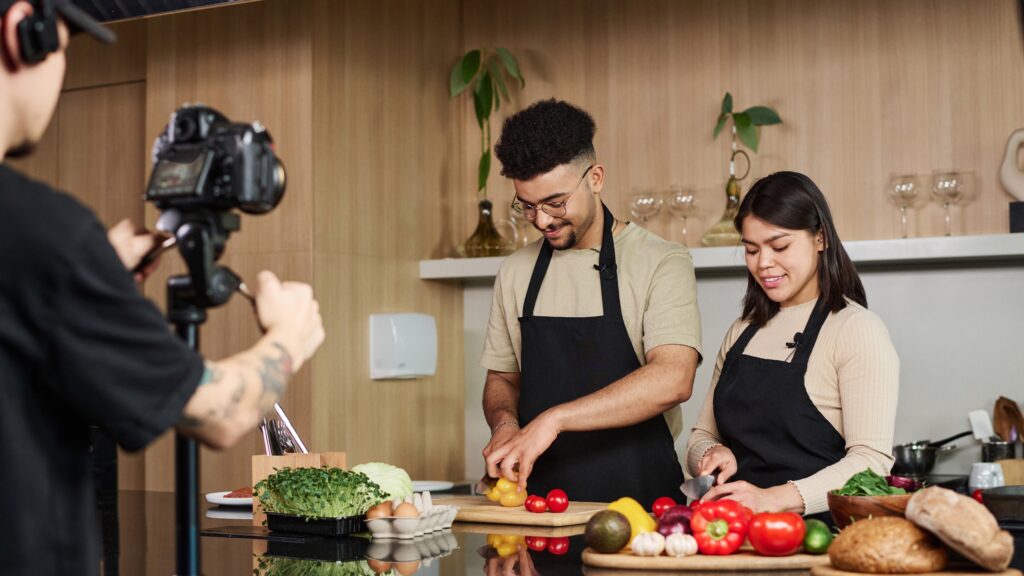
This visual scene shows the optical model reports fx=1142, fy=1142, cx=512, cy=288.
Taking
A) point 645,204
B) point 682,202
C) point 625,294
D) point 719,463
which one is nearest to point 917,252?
point 682,202

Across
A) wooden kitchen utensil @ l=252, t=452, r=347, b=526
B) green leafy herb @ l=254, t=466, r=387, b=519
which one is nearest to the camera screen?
green leafy herb @ l=254, t=466, r=387, b=519

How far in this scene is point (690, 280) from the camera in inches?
106

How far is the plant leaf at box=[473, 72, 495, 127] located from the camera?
3980mm

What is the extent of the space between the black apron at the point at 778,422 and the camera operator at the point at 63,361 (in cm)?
141

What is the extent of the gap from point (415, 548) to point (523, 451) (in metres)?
0.49

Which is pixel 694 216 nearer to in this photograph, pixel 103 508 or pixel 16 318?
pixel 103 508

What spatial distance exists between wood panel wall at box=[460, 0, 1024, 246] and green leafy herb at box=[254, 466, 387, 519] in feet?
6.97

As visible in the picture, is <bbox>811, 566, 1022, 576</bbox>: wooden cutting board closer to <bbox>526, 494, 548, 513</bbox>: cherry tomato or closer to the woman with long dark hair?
the woman with long dark hair

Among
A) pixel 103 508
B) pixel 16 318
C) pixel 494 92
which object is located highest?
pixel 494 92

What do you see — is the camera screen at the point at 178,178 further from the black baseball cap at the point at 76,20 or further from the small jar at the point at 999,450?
the small jar at the point at 999,450

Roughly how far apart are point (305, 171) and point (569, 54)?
126cm

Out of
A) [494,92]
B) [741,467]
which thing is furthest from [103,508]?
A: [494,92]

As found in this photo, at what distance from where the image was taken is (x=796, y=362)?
2367 millimetres

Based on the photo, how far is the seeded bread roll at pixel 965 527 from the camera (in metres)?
1.48
